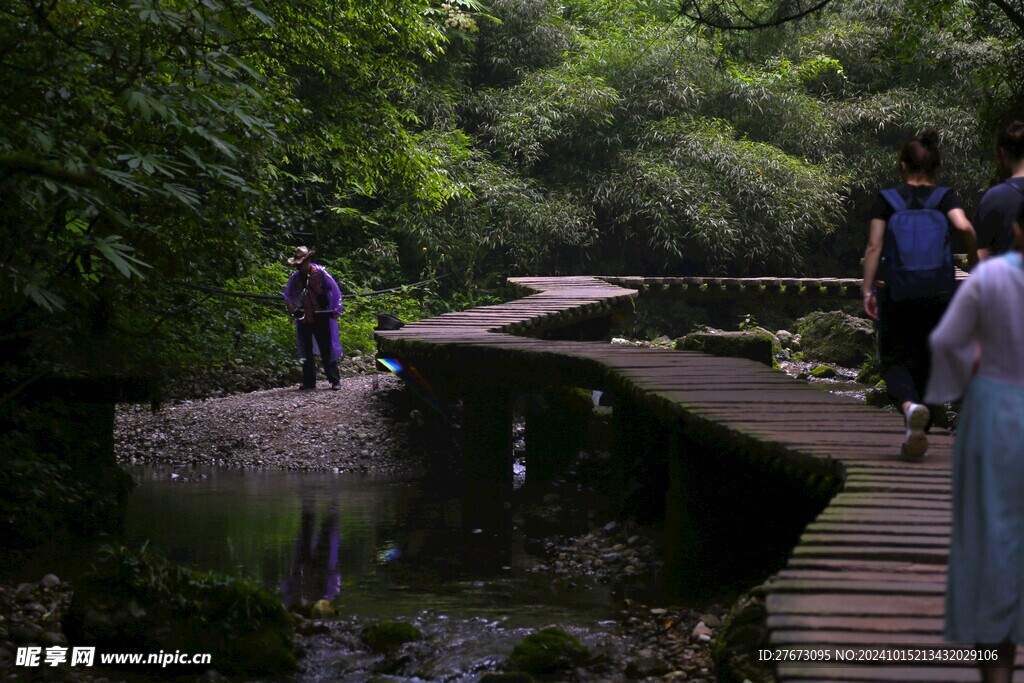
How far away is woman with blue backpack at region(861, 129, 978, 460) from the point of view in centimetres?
476

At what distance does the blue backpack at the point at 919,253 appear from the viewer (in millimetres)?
4750

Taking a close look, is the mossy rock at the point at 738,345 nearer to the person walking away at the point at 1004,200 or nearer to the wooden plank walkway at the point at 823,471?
the wooden plank walkway at the point at 823,471

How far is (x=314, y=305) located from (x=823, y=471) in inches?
346

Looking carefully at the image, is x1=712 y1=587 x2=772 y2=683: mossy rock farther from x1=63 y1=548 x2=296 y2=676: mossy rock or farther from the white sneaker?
x1=63 y1=548 x2=296 y2=676: mossy rock

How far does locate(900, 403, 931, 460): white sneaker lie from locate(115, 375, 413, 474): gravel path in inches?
263

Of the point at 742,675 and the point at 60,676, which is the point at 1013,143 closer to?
the point at 742,675

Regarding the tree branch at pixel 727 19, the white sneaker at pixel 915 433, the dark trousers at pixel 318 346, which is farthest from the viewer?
the dark trousers at pixel 318 346

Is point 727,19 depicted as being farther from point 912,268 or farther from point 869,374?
point 912,268

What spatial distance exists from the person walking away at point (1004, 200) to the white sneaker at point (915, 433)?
28.8 inches

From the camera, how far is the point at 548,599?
6.47 metres

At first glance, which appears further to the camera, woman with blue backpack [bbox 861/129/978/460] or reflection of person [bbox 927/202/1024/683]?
woman with blue backpack [bbox 861/129/978/460]

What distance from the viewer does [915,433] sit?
470 centimetres

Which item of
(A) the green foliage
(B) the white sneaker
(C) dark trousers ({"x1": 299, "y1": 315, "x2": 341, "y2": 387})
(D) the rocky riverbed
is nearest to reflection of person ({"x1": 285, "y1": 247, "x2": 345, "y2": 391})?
(C) dark trousers ({"x1": 299, "y1": 315, "x2": 341, "y2": 387})

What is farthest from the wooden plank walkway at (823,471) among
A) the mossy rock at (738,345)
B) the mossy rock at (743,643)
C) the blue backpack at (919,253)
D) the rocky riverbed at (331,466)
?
the mossy rock at (738,345)
